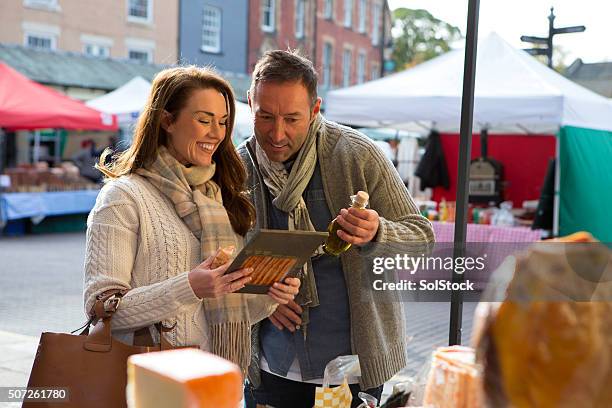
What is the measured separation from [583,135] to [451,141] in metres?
3.51

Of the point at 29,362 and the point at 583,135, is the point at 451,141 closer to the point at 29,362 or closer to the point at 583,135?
the point at 583,135

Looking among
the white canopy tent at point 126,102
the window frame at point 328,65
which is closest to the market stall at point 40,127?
the white canopy tent at point 126,102

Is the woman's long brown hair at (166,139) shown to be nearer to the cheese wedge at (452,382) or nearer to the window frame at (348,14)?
the cheese wedge at (452,382)

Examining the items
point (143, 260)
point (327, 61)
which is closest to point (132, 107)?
point (143, 260)

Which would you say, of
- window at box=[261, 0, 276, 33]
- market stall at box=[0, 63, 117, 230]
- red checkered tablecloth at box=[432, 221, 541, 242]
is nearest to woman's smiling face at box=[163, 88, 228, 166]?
red checkered tablecloth at box=[432, 221, 541, 242]

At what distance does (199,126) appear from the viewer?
194cm

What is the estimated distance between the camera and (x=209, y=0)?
24.5 m

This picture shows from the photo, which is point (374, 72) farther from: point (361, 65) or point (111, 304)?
point (111, 304)

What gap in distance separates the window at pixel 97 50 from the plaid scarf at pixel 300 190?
19.6 m

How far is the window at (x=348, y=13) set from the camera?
32156 mm

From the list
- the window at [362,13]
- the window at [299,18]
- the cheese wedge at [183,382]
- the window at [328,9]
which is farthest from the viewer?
the window at [362,13]

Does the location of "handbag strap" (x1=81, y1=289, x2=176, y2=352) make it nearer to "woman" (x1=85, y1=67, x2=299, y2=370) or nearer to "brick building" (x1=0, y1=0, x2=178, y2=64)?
"woman" (x1=85, y1=67, x2=299, y2=370)

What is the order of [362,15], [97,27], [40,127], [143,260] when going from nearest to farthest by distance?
[143,260]
[40,127]
[97,27]
[362,15]

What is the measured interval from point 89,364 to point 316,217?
0.72 metres
